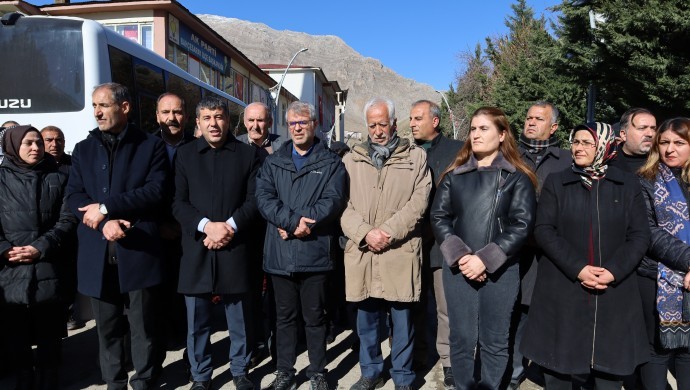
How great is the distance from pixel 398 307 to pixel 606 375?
4.50 feet

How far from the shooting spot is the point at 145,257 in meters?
3.48

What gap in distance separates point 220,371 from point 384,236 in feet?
6.17

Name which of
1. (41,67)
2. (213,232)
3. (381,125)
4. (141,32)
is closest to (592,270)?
(381,125)

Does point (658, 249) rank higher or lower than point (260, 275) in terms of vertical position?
higher

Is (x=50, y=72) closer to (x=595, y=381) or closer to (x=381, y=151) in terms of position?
(x=381, y=151)

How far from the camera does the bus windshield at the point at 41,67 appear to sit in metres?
5.86

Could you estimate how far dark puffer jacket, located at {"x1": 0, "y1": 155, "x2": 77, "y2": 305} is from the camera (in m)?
3.47

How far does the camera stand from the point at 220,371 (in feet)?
13.6

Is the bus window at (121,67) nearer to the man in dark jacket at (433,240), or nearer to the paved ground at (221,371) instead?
the paved ground at (221,371)

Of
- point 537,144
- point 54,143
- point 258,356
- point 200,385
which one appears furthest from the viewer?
point 54,143

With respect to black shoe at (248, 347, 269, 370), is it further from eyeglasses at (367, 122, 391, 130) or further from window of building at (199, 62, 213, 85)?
window of building at (199, 62, 213, 85)

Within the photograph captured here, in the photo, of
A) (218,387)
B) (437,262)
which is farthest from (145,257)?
(437,262)

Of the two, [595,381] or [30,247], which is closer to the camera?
[595,381]

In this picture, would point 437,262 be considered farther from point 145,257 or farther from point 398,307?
point 145,257
